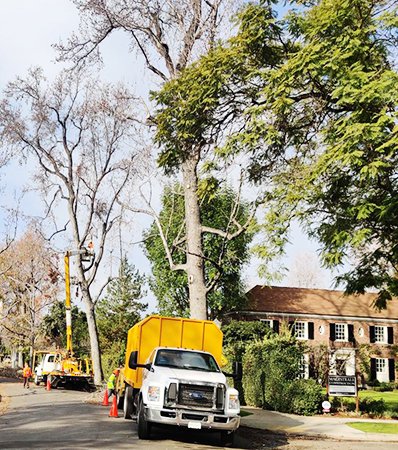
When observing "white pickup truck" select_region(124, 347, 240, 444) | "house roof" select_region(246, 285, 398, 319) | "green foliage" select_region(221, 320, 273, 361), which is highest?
"house roof" select_region(246, 285, 398, 319)

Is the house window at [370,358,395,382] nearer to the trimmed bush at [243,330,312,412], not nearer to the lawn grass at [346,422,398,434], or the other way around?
the trimmed bush at [243,330,312,412]

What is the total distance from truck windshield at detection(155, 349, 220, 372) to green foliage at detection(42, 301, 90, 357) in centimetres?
4641

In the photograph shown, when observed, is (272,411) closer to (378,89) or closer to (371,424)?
(371,424)

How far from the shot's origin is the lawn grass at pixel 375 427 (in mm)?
18545

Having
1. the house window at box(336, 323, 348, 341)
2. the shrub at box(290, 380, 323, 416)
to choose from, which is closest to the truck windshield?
the shrub at box(290, 380, 323, 416)

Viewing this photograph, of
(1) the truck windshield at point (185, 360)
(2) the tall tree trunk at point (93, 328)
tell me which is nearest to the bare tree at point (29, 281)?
(2) the tall tree trunk at point (93, 328)

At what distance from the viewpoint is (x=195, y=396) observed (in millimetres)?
14031

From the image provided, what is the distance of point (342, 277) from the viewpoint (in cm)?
1614

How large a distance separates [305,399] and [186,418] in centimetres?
1023

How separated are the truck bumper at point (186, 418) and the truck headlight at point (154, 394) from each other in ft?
0.68

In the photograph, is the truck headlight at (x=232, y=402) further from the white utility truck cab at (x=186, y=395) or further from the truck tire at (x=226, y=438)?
the truck tire at (x=226, y=438)

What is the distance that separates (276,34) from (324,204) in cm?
405

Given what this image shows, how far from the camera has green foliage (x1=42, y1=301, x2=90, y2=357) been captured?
62.3m

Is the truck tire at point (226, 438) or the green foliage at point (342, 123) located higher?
the green foliage at point (342, 123)
